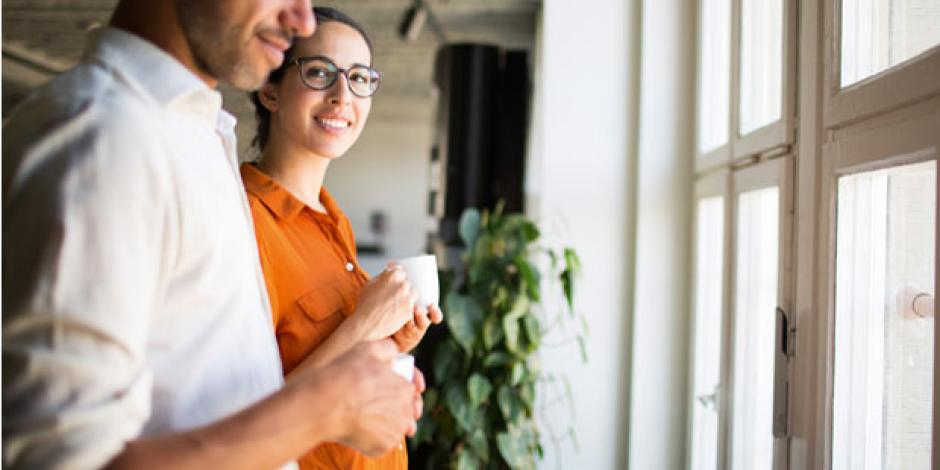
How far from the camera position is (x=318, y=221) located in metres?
1.42

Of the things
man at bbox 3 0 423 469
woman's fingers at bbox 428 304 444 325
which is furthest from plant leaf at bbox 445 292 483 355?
man at bbox 3 0 423 469

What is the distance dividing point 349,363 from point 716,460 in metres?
1.99

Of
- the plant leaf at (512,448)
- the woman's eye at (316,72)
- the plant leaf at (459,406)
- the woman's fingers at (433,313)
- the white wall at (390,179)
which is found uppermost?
the white wall at (390,179)

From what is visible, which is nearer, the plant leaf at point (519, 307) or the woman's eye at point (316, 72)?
the woman's eye at point (316, 72)

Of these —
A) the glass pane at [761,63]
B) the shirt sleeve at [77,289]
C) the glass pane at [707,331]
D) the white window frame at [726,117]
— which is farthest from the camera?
the glass pane at [707,331]

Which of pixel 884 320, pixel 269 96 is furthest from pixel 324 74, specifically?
pixel 884 320

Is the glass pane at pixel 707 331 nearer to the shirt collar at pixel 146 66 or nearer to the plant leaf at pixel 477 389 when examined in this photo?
the plant leaf at pixel 477 389

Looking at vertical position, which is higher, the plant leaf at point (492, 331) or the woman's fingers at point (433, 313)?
the woman's fingers at point (433, 313)

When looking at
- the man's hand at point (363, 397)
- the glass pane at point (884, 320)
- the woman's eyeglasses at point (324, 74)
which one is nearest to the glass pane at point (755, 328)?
the glass pane at point (884, 320)

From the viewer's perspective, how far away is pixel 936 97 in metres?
1.22

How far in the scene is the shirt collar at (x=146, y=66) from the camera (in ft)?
2.67

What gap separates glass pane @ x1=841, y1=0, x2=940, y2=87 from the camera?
129 cm

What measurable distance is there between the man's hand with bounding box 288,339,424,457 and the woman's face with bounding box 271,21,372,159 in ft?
1.98

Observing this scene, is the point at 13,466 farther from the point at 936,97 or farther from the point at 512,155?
the point at 512,155
